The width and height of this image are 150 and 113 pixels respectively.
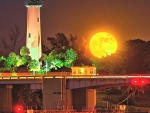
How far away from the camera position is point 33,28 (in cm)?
9900

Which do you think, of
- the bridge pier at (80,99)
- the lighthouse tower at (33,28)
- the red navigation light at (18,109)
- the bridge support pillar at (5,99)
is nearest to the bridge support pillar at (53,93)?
the red navigation light at (18,109)

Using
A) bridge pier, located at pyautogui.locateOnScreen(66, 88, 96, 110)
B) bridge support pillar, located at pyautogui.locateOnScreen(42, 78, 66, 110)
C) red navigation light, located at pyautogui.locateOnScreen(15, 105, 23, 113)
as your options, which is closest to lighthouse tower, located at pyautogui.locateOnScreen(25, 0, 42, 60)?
bridge pier, located at pyautogui.locateOnScreen(66, 88, 96, 110)

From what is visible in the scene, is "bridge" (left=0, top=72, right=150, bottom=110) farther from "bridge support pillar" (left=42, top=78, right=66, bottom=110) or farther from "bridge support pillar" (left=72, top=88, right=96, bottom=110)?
"bridge support pillar" (left=72, top=88, right=96, bottom=110)

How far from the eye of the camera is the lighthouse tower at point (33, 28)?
99000mm

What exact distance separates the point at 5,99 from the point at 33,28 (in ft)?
82.7

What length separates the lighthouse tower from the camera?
325ft

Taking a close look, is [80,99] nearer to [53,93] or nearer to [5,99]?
[53,93]

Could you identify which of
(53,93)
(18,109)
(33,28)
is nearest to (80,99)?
(53,93)

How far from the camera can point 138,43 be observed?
11744 centimetres

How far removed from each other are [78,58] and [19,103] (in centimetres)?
3505

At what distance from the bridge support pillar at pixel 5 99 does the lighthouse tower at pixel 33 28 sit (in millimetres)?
22212

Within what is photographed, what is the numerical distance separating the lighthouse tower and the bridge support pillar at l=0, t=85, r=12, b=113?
22.2 meters

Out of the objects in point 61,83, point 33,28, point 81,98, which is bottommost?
point 81,98

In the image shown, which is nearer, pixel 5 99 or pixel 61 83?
pixel 61 83
